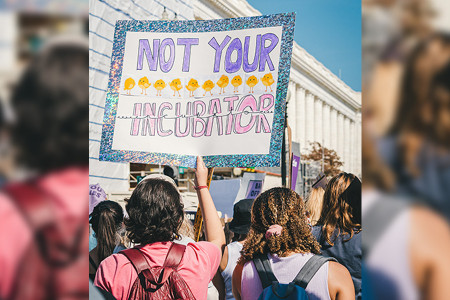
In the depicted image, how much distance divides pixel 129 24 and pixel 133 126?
724 mm

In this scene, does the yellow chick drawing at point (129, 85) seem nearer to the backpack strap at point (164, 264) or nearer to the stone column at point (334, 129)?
the backpack strap at point (164, 264)

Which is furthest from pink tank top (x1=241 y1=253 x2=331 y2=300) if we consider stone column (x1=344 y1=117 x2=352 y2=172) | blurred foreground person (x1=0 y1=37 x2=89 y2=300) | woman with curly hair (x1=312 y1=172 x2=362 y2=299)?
stone column (x1=344 y1=117 x2=352 y2=172)

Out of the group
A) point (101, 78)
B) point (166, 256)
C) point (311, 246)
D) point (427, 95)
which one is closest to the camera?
point (427, 95)

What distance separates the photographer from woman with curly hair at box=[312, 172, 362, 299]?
9.14 ft

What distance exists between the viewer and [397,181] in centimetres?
69

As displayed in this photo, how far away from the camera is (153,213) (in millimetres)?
2141

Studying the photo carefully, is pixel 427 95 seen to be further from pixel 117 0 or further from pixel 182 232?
pixel 117 0

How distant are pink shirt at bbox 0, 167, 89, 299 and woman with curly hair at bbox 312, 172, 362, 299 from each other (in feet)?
7.35

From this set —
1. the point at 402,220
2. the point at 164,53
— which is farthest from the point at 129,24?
the point at 402,220

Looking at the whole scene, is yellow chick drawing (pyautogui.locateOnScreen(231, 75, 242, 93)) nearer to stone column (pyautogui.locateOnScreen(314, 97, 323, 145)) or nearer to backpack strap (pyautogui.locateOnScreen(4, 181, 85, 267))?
backpack strap (pyautogui.locateOnScreen(4, 181, 85, 267))

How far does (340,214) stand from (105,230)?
4.56ft

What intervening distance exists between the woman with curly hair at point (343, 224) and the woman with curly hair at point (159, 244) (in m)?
0.82

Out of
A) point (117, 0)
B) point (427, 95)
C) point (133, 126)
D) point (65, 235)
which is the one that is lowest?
point (65, 235)

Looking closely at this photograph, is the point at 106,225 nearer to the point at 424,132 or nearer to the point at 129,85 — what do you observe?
the point at 129,85
